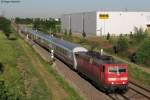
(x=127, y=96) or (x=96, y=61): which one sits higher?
(x=96, y=61)

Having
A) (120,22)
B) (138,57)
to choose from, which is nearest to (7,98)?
(138,57)

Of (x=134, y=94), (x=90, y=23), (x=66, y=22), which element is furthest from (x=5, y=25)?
(x=134, y=94)

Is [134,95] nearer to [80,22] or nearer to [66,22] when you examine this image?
[80,22]

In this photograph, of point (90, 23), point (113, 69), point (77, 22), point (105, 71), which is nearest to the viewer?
point (105, 71)

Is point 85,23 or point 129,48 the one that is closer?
point 129,48

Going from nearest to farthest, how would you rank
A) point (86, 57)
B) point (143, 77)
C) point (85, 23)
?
point (86, 57)
point (143, 77)
point (85, 23)

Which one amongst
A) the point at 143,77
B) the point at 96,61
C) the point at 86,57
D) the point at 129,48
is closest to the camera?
the point at 96,61

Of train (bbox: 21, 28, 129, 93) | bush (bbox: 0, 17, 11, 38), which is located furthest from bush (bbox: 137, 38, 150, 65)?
bush (bbox: 0, 17, 11, 38)

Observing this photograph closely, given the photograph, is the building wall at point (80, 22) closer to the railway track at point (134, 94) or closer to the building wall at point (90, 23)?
the building wall at point (90, 23)

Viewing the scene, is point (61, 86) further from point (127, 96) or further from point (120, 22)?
point (120, 22)

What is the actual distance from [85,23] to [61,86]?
266 feet

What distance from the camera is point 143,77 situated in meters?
34.9

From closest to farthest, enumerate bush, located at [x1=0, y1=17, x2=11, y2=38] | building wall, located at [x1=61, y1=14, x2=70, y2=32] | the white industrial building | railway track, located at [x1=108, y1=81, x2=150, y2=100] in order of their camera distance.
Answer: railway track, located at [x1=108, y1=81, x2=150, y2=100], bush, located at [x1=0, y1=17, x2=11, y2=38], the white industrial building, building wall, located at [x1=61, y1=14, x2=70, y2=32]

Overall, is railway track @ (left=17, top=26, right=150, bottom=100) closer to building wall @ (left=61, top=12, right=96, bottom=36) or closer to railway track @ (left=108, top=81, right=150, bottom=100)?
railway track @ (left=108, top=81, right=150, bottom=100)
